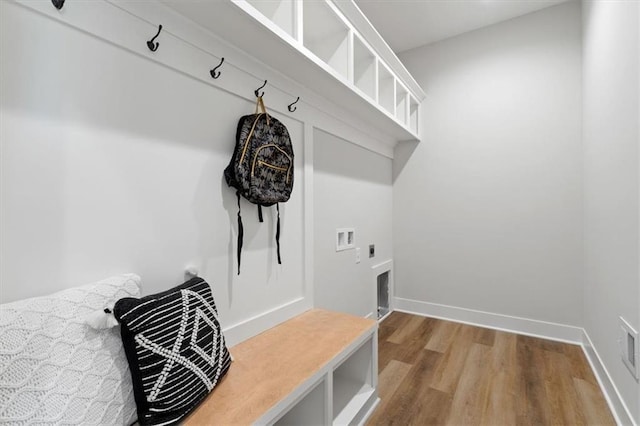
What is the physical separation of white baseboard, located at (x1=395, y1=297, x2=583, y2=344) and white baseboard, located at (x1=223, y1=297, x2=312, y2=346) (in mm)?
1639

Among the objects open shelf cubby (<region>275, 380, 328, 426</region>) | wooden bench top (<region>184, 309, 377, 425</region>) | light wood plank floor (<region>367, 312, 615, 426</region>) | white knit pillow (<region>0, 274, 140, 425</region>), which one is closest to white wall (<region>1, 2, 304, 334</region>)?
white knit pillow (<region>0, 274, 140, 425</region>)

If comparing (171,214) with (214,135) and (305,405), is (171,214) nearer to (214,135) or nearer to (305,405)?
(214,135)

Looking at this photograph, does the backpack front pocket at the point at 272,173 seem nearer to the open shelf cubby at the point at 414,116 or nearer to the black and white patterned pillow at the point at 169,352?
the black and white patterned pillow at the point at 169,352

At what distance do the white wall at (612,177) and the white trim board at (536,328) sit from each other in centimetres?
8

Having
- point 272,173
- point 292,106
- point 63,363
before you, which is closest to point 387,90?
point 292,106

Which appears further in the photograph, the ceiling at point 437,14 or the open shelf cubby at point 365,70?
the ceiling at point 437,14

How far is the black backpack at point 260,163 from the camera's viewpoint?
1311 millimetres

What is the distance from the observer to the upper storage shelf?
1.14 metres

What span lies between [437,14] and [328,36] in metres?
1.34

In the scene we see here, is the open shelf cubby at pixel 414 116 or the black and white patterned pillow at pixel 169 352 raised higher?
the open shelf cubby at pixel 414 116

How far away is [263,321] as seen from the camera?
A: 1.55 m

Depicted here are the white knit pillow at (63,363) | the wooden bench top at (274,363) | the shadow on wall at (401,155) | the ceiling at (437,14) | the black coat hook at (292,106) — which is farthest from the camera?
the shadow on wall at (401,155)

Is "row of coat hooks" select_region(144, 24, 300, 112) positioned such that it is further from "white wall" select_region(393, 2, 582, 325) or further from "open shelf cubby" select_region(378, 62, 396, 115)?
"white wall" select_region(393, 2, 582, 325)

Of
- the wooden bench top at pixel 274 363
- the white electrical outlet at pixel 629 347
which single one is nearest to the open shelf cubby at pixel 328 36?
the wooden bench top at pixel 274 363
